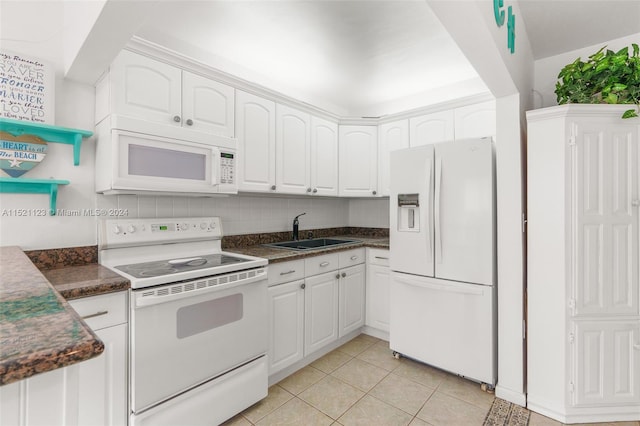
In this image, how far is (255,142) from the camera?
2412 millimetres

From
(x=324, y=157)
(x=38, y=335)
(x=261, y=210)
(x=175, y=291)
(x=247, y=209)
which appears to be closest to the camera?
(x=38, y=335)

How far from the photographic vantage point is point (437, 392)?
2.09 meters

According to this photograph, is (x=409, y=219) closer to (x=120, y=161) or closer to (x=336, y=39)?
(x=336, y=39)

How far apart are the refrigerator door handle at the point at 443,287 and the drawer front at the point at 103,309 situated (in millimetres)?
1872

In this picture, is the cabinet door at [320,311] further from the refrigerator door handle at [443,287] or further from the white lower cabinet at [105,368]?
the white lower cabinet at [105,368]

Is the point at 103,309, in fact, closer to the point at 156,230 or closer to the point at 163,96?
the point at 156,230

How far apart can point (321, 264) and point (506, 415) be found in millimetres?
1521

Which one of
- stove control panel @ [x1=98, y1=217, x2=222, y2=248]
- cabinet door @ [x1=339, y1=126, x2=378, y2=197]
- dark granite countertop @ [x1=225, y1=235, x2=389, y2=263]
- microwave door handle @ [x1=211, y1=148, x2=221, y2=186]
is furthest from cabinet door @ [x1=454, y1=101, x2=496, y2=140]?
stove control panel @ [x1=98, y1=217, x2=222, y2=248]

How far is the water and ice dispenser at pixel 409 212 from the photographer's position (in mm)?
2381

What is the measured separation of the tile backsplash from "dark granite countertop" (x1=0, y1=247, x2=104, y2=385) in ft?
4.50

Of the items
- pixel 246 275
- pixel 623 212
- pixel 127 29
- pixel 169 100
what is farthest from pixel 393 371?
pixel 127 29

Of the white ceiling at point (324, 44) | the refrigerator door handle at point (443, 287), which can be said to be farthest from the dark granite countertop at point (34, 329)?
the refrigerator door handle at point (443, 287)

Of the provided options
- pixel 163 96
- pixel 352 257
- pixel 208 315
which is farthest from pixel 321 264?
pixel 163 96

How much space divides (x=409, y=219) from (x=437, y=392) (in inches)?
48.6
